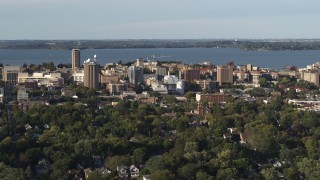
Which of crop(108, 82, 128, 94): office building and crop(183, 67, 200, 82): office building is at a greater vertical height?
crop(183, 67, 200, 82): office building

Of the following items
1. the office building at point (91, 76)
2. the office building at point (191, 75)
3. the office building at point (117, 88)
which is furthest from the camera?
the office building at point (191, 75)

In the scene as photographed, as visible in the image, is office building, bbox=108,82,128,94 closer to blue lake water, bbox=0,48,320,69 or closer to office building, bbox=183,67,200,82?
office building, bbox=183,67,200,82

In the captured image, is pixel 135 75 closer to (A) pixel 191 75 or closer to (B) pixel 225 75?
(A) pixel 191 75

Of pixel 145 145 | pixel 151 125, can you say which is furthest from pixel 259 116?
pixel 145 145

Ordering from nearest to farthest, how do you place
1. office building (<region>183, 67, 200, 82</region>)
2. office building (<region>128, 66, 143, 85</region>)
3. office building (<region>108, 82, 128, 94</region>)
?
office building (<region>108, 82, 128, 94</region>), office building (<region>128, 66, 143, 85</region>), office building (<region>183, 67, 200, 82</region>)

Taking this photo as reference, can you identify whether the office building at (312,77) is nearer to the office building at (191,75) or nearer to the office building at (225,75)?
the office building at (225,75)

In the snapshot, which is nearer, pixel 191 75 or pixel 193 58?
pixel 191 75

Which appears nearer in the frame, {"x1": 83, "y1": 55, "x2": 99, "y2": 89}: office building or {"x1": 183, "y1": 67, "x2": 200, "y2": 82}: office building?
{"x1": 83, "y1": 55, "x2": 99, "y2": 89}: office building

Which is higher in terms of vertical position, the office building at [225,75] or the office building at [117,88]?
the office building at [225,75]

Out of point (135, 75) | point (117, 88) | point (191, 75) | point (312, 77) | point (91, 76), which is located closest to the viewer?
point (117, 88)

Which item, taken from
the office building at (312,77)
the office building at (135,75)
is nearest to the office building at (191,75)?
the office building at (135,75)

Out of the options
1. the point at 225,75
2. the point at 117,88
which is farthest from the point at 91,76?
the point at 225,75

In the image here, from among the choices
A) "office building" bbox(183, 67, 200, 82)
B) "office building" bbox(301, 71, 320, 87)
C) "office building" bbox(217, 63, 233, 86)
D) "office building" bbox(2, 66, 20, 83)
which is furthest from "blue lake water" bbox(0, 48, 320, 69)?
"office building" bbox(2, 66, 20, 83)
